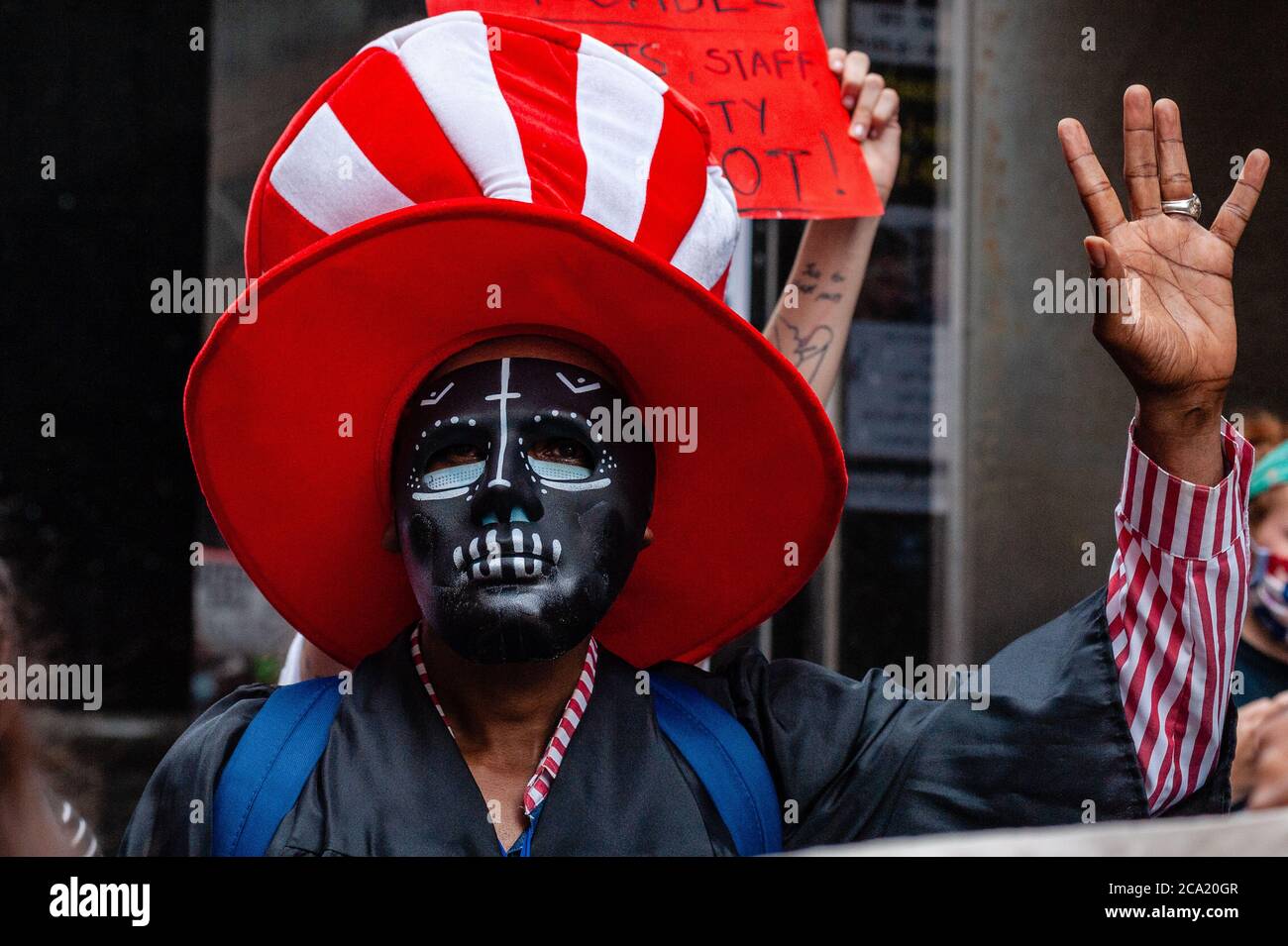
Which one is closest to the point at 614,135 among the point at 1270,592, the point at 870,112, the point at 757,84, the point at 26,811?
the point at 757,84

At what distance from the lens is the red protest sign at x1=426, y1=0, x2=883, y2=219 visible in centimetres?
247

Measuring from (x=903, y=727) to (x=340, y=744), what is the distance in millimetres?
744

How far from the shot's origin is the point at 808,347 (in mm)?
2562

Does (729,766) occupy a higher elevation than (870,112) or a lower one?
lower

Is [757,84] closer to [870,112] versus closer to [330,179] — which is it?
[870,112]

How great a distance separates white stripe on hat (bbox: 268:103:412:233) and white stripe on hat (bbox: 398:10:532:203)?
0.11 m

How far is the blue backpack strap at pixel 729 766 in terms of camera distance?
73.6 inches

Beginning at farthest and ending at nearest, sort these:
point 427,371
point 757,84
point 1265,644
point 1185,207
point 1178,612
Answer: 1. point 1265,644
2. point 757,84
3. point 427,371
4. point 1185,207
5. point 1178,612

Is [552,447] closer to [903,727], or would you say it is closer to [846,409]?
[903,727]

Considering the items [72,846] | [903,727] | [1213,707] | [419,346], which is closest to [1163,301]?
[1213,707]

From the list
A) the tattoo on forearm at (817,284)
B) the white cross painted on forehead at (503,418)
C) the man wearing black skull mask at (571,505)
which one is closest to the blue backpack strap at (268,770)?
the man wearing black skull mask at (571,505)

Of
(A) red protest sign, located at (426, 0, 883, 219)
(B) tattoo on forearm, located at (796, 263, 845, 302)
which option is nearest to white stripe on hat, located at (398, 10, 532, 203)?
(A) red protest sign, located at (426, 0, 883, 219)

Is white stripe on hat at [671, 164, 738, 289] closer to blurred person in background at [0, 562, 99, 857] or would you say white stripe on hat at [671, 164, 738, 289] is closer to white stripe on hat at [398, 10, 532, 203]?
white stripe on hat at [398, 10, 532, 203]

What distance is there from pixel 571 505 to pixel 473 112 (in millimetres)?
517
